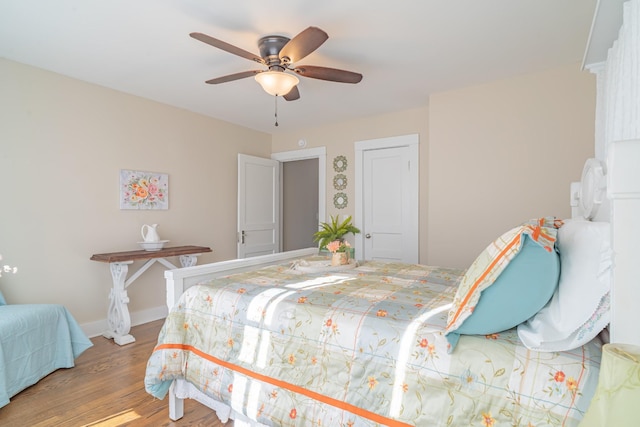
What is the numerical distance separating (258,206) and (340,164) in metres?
1.32

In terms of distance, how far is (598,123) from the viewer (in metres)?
1.76

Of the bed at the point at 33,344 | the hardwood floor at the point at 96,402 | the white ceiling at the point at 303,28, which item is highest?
the white ceiling at the point at 303,28

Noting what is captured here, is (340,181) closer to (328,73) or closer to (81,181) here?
(328,73)

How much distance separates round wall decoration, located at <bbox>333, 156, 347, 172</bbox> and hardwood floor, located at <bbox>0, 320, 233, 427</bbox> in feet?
10.1

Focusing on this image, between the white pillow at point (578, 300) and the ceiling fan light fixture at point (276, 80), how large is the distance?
192 cm

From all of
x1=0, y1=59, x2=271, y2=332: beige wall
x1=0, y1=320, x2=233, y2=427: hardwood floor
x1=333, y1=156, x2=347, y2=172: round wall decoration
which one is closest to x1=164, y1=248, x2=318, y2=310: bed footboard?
x1=0, y1=320, x2=233, y2=427: hardwood floor

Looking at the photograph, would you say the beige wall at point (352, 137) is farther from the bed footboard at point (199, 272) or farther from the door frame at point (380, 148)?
the bed footboard at point (199, 272)

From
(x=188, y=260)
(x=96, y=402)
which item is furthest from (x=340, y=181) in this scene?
(x=96, y=402)

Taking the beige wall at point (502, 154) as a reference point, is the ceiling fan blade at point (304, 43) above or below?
above

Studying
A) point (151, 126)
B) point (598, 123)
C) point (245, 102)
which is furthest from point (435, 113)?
point (151, 126)

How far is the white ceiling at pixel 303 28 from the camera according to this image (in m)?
2.02

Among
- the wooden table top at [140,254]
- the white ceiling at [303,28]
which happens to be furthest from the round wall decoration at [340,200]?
the wooden table top at [140,254]

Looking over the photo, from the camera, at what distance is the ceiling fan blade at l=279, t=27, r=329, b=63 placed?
1810mm

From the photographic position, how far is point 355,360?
4.17 feet
